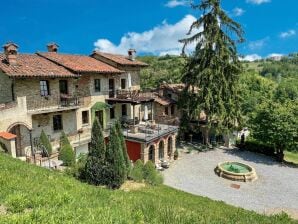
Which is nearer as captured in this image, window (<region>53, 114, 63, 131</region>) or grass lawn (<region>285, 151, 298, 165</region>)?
Result: window (<region>53, 114, 63, 131</region>)

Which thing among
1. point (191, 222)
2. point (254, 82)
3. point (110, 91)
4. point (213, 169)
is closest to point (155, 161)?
point (213, 169)

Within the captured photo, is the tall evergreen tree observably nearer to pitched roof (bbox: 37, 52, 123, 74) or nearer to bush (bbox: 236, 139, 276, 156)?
bush (bbox: 236, 139, 276, 156)

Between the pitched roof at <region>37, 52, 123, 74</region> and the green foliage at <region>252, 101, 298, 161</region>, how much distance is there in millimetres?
16942

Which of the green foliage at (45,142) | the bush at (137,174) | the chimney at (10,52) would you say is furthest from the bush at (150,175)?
the chimney at (10,52)

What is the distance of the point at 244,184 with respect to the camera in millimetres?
22547

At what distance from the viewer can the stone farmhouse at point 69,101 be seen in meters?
19.4

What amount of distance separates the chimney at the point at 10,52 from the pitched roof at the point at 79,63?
14.9 feet

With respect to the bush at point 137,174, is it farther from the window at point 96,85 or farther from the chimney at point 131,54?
the chimney at point 131,54

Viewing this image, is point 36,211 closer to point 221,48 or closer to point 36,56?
point 36,56

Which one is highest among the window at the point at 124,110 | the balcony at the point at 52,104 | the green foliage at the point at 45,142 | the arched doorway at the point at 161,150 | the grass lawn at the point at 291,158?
the balcony at the point at 52,104

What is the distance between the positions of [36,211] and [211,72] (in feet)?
88.0

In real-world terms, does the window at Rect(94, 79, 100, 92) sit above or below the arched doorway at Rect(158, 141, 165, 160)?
above

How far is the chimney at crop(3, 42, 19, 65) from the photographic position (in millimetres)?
19797

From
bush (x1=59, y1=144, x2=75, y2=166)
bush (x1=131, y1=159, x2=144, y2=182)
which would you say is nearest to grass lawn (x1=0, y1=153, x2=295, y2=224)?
bush (x1=131, y1=159, x2=144, y2=182)
